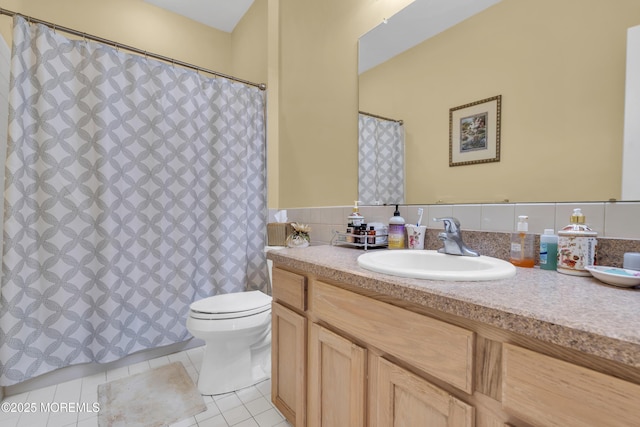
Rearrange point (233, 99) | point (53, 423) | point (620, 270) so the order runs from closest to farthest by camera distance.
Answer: point (620, 270), point (53, 423), point (233, 99)

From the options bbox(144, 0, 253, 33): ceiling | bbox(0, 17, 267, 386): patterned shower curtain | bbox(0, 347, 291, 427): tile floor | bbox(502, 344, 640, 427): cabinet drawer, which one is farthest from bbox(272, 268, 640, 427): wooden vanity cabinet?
bbox(144, 0, 253, 33): ceiling

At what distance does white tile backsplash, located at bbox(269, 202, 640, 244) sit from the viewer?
763mm

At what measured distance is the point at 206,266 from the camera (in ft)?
6.59

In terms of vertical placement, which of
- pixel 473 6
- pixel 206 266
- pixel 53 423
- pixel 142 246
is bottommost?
pixel 53 423

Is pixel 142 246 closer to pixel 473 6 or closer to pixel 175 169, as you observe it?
pixel 175 169

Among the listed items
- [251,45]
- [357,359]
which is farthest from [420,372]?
[251,45]

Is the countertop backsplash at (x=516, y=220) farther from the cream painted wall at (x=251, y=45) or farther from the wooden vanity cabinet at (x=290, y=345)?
the cream painted wall at (x=251, y=45)

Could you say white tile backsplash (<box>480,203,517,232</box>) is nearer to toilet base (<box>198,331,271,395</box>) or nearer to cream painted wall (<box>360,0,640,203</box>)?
cream painted wall (<box>360,0,640,203</box>)

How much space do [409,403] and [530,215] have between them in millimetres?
674

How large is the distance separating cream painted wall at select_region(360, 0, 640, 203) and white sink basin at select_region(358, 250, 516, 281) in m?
0.26

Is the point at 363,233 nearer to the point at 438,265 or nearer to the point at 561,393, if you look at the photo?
the point at 438,265

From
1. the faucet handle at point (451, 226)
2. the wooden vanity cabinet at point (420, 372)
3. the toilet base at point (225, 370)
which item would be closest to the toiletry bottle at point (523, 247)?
the faucet handle at point (451, 226)

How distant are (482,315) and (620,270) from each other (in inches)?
17.2

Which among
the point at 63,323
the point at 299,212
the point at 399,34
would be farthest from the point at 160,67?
the point at 63,323
